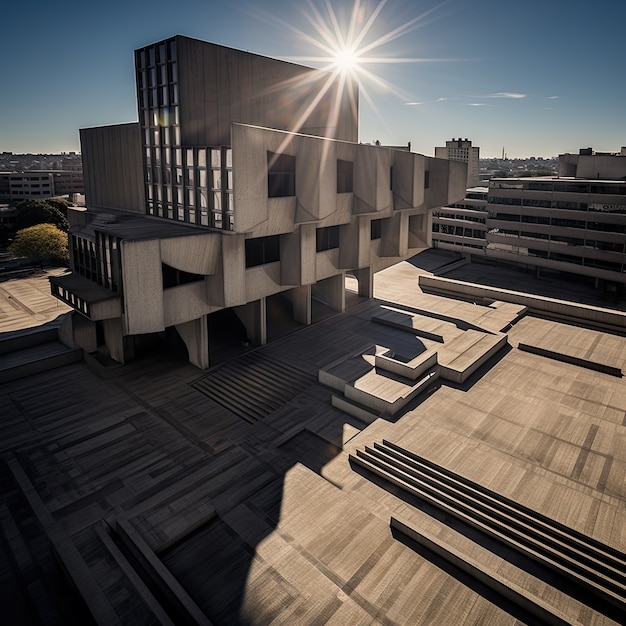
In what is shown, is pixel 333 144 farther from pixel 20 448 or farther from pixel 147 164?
pixel 20 448

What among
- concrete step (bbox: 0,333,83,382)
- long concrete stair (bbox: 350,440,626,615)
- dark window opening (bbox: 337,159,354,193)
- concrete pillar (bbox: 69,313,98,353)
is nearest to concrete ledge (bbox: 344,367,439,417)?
long concrete stair (bbox: 350,440,626,615)

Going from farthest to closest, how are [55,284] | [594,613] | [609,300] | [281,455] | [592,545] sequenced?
[609,300] < [55,284] < [281,455] < [592,545] < [594,613]

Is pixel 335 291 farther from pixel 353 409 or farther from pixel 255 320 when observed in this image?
pixel 353 409

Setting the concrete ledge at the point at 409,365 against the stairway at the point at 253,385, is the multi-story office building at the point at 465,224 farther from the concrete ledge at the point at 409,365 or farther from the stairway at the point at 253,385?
the stairway at the point at 253,385

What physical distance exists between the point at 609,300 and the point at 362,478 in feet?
143

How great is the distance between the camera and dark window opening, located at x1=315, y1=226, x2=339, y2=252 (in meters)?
36.8

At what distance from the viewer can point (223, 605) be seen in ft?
48.6

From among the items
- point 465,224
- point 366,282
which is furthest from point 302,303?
point 465,224

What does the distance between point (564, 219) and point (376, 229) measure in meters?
27.1

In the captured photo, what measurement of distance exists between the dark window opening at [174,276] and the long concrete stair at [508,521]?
14884mm

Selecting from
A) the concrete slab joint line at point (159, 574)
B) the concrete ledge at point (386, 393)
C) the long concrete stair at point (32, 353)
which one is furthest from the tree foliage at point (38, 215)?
the concrete slab joint line at point (159, 574)

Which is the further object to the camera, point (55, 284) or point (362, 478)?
point (55, 284)

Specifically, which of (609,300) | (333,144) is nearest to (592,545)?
(333,144)

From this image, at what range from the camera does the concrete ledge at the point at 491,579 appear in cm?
1384
